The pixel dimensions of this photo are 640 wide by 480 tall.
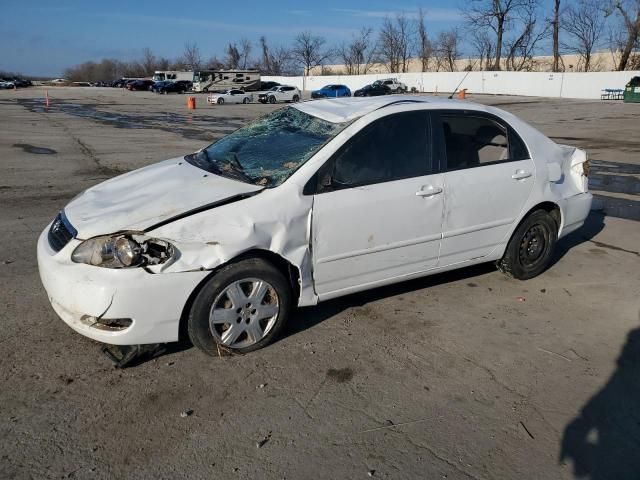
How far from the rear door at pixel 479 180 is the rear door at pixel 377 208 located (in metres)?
0.16

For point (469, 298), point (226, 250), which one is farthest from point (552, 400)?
point (226, 250)

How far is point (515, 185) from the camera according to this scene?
4609 millimetres

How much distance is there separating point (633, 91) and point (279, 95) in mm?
26563

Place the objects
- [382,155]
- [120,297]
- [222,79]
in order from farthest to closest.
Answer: [222,79], [382,155], [120,297]

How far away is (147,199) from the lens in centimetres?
358

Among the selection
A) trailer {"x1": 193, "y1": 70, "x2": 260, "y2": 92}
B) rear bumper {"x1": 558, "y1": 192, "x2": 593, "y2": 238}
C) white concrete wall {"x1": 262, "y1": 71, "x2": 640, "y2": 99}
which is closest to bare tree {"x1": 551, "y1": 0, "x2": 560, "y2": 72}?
white concrete wall {"x1": 262, "y1": 71, "x2": 640, "y2": 99}

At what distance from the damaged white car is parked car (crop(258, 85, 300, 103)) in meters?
40.3

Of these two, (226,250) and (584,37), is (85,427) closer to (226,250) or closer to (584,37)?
(226,250)

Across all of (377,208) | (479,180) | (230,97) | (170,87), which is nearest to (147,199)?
(377,208)

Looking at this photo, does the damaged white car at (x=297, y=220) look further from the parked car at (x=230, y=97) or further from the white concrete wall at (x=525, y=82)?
the white concrete wall at (x=525, y=82)

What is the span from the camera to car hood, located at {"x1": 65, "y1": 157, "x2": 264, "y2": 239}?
10.8 feet

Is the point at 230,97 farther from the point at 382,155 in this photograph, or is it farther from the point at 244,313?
the point at 244,313

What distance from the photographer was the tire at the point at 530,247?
4.83 meters

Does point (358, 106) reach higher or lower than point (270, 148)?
higher
